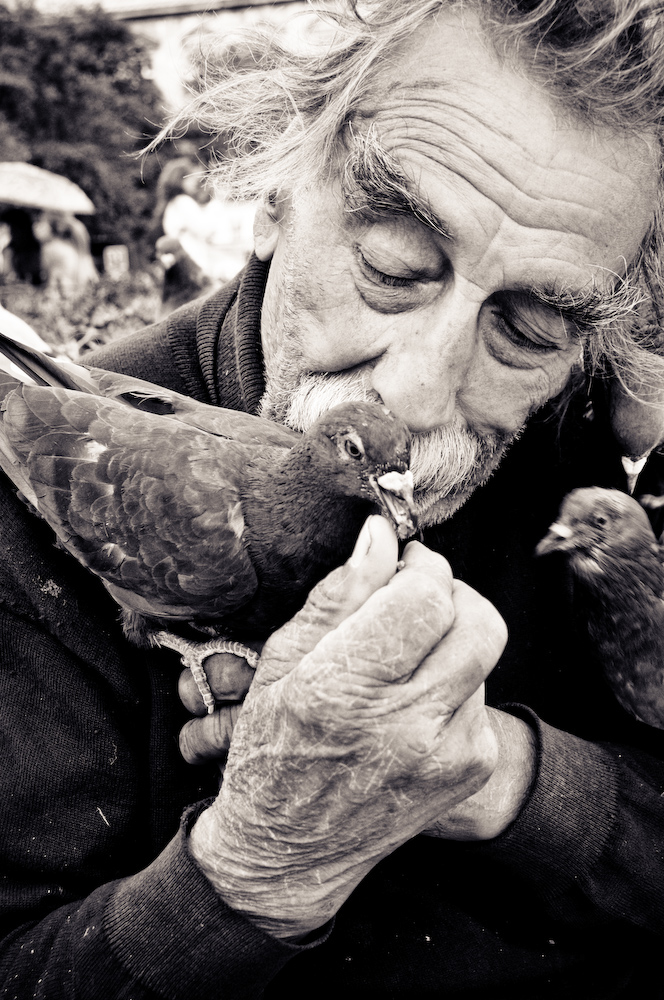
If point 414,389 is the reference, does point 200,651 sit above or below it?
below

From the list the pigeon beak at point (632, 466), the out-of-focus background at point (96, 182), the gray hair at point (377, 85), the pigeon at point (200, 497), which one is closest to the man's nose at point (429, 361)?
the pigeon at point (200, 497)

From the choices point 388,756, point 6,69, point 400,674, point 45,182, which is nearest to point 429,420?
point 400,674

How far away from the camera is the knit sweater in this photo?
163 cm

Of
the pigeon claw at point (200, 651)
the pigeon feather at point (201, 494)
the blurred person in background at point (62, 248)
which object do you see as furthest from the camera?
the blurred person in background at point (62, 248)

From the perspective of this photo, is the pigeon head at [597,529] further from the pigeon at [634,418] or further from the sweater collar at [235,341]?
the sweater collar at [235,341]

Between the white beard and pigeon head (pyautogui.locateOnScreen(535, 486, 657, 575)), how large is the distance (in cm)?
46

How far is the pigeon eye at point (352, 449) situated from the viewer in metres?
1.84

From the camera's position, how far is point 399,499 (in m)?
1.83

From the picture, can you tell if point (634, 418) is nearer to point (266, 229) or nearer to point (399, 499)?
point (399, 499)

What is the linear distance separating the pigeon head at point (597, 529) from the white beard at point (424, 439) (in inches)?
18.1

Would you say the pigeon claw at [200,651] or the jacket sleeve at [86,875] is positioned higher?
the pigeon claw at [200,651]

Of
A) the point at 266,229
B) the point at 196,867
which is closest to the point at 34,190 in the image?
the point at 266,229

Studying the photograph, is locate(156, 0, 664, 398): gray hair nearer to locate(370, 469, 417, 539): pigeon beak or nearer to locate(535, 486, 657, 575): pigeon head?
Answer: locate(535, 486, 657, 575): pigeon head

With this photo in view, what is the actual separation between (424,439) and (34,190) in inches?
702
